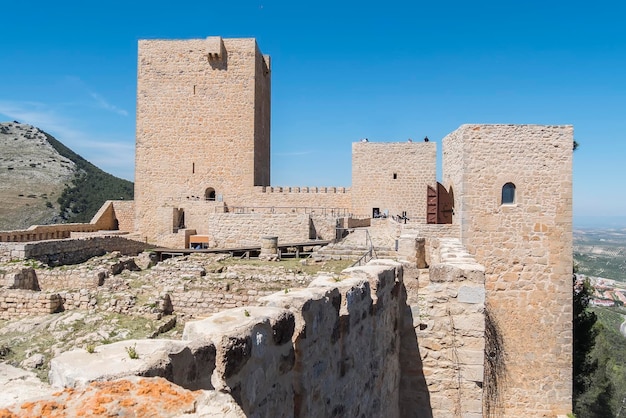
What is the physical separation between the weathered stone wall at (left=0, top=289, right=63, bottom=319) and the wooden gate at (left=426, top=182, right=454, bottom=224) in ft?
29.2

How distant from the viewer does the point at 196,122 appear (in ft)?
67.5

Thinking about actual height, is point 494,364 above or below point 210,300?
below

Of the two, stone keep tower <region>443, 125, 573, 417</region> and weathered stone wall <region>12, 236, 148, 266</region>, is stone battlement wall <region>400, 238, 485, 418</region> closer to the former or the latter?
stone keep tower <region>443, 125, 573, 417</region>

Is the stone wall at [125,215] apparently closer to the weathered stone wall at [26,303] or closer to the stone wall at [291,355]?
the weathered stone wall at [26,303]

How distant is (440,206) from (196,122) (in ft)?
40.5

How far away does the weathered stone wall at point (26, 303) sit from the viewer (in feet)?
30.7

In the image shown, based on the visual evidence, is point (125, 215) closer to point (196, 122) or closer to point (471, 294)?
point (196, 122)

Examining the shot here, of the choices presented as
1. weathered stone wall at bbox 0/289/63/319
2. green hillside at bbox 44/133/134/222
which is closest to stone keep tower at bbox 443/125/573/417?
weathered stone wall at bbox 0/289/63/319

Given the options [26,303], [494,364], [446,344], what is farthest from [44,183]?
[446,344]

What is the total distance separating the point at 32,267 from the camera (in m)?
11.2

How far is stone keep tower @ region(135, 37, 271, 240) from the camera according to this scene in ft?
66.3

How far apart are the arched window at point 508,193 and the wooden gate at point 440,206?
64.3 inches

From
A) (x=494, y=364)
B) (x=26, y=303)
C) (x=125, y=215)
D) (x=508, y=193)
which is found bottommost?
(x=494, y=364)

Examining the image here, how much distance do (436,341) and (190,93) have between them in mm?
17893
